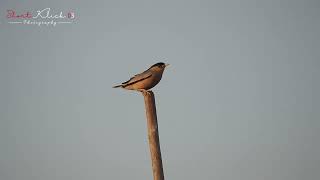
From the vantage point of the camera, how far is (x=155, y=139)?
19.1 ft

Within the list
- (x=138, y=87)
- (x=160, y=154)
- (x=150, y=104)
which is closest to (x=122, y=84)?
(x=138, y=87)

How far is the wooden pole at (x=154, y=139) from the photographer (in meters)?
5.69

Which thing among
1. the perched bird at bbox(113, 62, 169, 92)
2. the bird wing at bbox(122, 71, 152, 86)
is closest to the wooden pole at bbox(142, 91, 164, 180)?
the perched bird at bbox(113, 62, 169, 92)

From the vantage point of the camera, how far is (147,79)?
664cm

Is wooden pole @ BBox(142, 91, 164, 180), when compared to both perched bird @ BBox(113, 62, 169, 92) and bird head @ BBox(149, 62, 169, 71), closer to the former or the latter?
perched bird @ BBox(113, 62, 169, 92)

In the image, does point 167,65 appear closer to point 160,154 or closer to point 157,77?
point 157,77

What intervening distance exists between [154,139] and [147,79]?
4.09 ft

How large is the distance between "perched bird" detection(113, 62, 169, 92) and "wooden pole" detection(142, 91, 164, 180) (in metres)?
0.64

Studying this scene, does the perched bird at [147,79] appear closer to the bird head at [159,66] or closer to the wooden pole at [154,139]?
the bird head at [159,66]

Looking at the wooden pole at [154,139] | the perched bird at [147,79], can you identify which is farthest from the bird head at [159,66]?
the wooden pole at [154,139]

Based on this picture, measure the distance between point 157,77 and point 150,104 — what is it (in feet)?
3.22

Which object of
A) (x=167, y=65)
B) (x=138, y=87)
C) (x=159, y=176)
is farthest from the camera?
(x=167, y=65)

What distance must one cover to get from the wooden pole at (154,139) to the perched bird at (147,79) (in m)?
0.64

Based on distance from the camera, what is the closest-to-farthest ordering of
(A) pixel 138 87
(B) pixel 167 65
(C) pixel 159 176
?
(C) pixel 159 176, (A) pixel 138 87, (B) pixel 167 65
